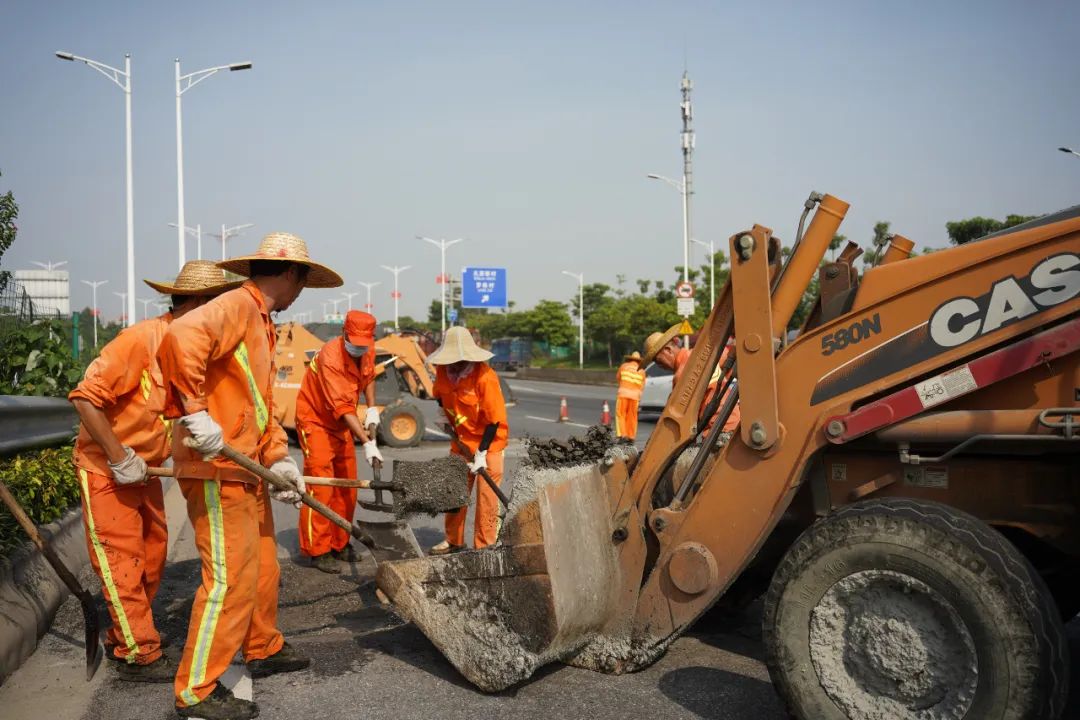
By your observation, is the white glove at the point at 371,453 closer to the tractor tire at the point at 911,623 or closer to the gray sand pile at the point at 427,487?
the gray sand pile at the point at 427,487

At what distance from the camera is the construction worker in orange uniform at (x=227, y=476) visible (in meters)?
3.77

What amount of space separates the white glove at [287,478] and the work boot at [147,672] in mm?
941

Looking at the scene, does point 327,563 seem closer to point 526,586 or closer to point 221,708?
point 221,708

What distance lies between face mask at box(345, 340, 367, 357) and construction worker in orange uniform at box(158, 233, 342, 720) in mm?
2232

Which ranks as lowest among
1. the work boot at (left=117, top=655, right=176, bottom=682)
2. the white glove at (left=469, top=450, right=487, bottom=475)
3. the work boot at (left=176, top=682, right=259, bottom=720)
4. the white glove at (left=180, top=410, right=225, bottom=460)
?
the work boot at (left=117, top=655, right=176, bottom=682)

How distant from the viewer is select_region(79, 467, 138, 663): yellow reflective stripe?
4402 millimetres

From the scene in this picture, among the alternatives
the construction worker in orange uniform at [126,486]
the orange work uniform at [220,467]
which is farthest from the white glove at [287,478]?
the construction worker in orange uniform at [126,486]

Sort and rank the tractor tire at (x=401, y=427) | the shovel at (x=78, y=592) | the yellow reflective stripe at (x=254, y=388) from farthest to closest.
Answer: the tractor tire at (x=401, y=427) → the shovel at (x=78, y=592) → the yellow reflective stripe at (x=254, y=388)

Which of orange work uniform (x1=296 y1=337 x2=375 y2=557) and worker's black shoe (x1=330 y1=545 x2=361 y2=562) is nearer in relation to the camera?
orange work uniform (x1=296 y1=337 x2=375 y2=557)

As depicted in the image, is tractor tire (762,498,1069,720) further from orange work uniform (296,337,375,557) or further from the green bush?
the green bush

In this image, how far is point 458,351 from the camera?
249 inches

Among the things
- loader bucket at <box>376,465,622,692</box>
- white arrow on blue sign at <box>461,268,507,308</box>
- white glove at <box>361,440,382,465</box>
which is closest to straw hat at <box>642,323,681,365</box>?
white glove at <box>361,440,382,465</box>

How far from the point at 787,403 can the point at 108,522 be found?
3204 millimetres

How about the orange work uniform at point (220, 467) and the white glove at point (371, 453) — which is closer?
the orange work uniform at point (220, 467)
